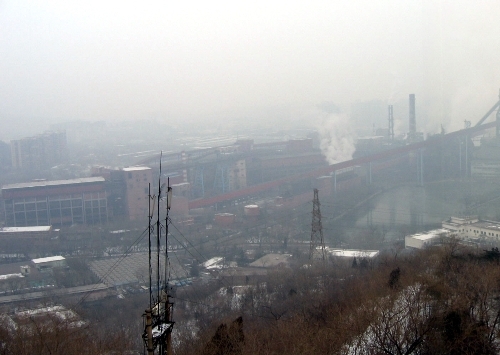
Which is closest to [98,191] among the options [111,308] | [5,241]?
[5,241]

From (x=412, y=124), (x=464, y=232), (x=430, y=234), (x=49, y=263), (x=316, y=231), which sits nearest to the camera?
(x=316, y=231)

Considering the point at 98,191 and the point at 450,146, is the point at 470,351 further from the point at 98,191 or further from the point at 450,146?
the point at 450,146

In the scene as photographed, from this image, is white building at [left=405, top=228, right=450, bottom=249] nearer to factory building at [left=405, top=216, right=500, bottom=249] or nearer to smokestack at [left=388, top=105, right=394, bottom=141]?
factory building at [left=405, top=216, right=500, bottom=249]

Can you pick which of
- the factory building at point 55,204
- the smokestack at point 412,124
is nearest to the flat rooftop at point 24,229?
the factory building at point 55,204

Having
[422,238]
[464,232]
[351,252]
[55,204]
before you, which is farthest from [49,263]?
[464,232]

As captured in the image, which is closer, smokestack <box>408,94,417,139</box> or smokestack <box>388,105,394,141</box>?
smokestack <box>408,94,417,139</box>

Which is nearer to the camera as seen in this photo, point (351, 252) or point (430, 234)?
point (351, 252)

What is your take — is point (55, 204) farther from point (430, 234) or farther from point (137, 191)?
point (430, 234)

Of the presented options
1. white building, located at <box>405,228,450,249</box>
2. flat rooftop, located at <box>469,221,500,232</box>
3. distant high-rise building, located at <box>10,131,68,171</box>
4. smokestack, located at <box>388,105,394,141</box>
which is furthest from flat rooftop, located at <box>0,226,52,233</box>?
smokestack, located at <box>388,105,394,141</box>
